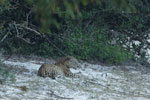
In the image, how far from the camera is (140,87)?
9.16 m

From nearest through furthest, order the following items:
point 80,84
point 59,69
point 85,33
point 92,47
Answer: point 80,84 → point 59,69 → point 92,47 → point 85,33

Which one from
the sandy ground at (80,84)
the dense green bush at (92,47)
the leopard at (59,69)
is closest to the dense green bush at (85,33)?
the dense green bush at (92,47)

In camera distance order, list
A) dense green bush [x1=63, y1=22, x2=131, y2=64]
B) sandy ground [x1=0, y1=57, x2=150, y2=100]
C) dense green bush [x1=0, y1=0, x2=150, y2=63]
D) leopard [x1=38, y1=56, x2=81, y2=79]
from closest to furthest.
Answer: sandy ground [x1=0, y1=57, x2=150, y2=100], leopard [x1=38, y1=56, x2=81, y2=79], dense green bush [x1=0, y1=0, x2=150, y2=63], dense green bush [x1=63, y1=22, x2=131, y2=64]

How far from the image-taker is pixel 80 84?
8.63 meters

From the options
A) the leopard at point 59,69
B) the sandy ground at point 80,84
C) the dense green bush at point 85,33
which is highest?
the dense green bush at point 85,33

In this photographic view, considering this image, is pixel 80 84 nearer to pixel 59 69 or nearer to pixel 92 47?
pixel 59 69

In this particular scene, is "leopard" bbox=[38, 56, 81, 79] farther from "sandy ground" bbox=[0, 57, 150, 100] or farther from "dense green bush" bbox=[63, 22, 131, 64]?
"dense green bush" bbox=[63, 22, 131, 64]

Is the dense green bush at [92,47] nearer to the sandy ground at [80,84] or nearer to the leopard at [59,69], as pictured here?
the sandy ground at [80,84]

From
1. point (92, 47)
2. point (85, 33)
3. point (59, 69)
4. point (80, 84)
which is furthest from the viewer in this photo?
point (85, 33)

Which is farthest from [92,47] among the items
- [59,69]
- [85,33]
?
[59,69]

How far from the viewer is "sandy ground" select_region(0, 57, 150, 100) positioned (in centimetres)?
739

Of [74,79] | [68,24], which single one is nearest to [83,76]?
[74,79]

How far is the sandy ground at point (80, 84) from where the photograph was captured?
7.39m

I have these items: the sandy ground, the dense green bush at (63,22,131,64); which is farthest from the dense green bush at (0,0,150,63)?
the sandy ground
